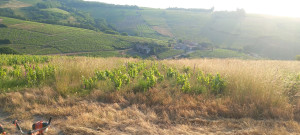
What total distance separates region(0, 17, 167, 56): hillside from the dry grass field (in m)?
72.0

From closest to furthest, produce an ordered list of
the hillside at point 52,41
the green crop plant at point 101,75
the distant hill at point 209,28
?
the green crop plant at point 101,75 → the hillside at point 52,41 → the distant hill at point 209,28

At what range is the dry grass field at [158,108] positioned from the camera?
9.74ft

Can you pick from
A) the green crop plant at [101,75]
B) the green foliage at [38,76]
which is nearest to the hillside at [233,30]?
the green crop plant at [101,75]

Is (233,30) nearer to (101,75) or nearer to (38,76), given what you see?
(101,75)

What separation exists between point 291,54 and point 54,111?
326 feet

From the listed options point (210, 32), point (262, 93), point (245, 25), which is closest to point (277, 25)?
point (245, 25)

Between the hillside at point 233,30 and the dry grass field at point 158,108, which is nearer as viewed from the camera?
the dry grass field at point 158,108

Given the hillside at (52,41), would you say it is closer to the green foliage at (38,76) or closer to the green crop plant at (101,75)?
the green foliage at (38,76)

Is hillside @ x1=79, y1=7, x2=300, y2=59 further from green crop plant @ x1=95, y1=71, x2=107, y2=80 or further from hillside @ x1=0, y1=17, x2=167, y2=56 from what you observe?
green crop plant @ x1=95, y1=71, x2=107, y2=80

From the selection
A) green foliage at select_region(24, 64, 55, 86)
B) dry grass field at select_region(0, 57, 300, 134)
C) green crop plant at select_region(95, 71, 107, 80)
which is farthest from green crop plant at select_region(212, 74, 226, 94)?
green foliage at select_region(24, 64, 55, 86)

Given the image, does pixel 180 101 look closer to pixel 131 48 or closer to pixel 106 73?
pixel 106 73

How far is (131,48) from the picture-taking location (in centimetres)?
8550

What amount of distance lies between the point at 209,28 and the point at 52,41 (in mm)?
110691

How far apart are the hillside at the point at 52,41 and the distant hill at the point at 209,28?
1040 inches
